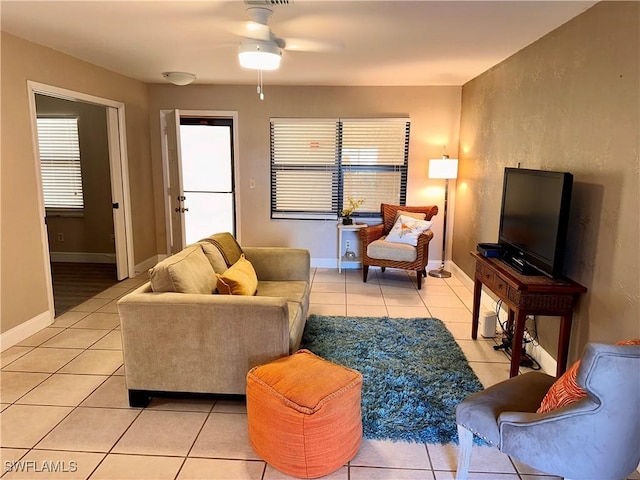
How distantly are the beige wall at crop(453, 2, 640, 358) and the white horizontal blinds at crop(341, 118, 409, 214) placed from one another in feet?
6.06

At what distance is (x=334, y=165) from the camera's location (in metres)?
5.48

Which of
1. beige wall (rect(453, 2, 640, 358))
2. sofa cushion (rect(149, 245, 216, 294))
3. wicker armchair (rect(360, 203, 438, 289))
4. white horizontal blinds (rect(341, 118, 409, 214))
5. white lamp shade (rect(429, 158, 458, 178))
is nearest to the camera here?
beige wall (rect(453, 2, 640, 358))

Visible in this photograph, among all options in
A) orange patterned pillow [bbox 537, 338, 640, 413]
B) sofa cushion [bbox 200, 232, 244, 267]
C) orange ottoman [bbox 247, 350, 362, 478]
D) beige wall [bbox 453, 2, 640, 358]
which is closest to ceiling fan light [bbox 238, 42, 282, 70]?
sofa cushion [bbox 200, 232, 244, 267]

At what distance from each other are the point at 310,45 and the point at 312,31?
385 mm

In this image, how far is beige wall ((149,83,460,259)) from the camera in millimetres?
5266

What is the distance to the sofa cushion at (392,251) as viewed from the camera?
15.4 feet

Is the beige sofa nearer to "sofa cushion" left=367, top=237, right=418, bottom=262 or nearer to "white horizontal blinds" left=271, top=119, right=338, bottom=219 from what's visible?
"sofa cushion" left=367, top=237, right=418, bottom=262

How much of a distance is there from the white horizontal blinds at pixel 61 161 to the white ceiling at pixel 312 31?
5.30 feet

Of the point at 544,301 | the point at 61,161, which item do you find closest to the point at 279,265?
the point at 544,301

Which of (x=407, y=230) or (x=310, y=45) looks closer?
(x=310, y=45)

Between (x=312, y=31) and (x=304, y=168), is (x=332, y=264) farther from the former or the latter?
(x=312, y=31)

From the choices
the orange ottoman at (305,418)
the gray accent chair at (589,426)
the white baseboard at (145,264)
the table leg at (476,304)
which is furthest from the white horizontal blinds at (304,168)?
the gray accent chair at (589,426)

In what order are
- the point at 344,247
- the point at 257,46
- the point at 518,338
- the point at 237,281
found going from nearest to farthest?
the point at 518,338 < the point at 237,281 < the point at 257,46 < the point at 344,247

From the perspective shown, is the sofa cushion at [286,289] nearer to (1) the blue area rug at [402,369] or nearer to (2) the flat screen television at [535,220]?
(1) the blue area rug at [402,369]
